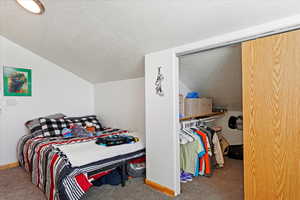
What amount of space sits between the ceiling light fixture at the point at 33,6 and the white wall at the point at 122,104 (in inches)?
65.9

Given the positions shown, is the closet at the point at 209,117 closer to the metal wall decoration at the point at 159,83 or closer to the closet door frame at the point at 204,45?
the closet door frame at the point at 204,45

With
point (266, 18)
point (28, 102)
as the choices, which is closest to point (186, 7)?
point (266, 18)

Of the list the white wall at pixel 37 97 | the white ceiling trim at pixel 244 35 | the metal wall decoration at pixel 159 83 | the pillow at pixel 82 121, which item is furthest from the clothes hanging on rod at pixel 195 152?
the white wall at pixel 37 97

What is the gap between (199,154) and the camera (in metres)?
2.43

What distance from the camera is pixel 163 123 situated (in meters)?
2.10

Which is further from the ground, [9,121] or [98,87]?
[98,87]

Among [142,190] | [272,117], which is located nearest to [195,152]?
[142,190]

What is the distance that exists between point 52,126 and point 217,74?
291cm

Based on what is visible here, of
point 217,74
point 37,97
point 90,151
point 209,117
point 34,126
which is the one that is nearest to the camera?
point 90,151

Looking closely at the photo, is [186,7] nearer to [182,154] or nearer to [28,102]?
[182,154]

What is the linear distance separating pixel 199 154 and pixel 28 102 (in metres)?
3.19

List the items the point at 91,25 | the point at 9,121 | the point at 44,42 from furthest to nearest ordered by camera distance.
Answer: the point at 9,121 < the point at 44,42 < the point at 91,25

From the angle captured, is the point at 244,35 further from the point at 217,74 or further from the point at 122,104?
the point at 122,104

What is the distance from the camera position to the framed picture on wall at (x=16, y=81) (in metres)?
2.95
